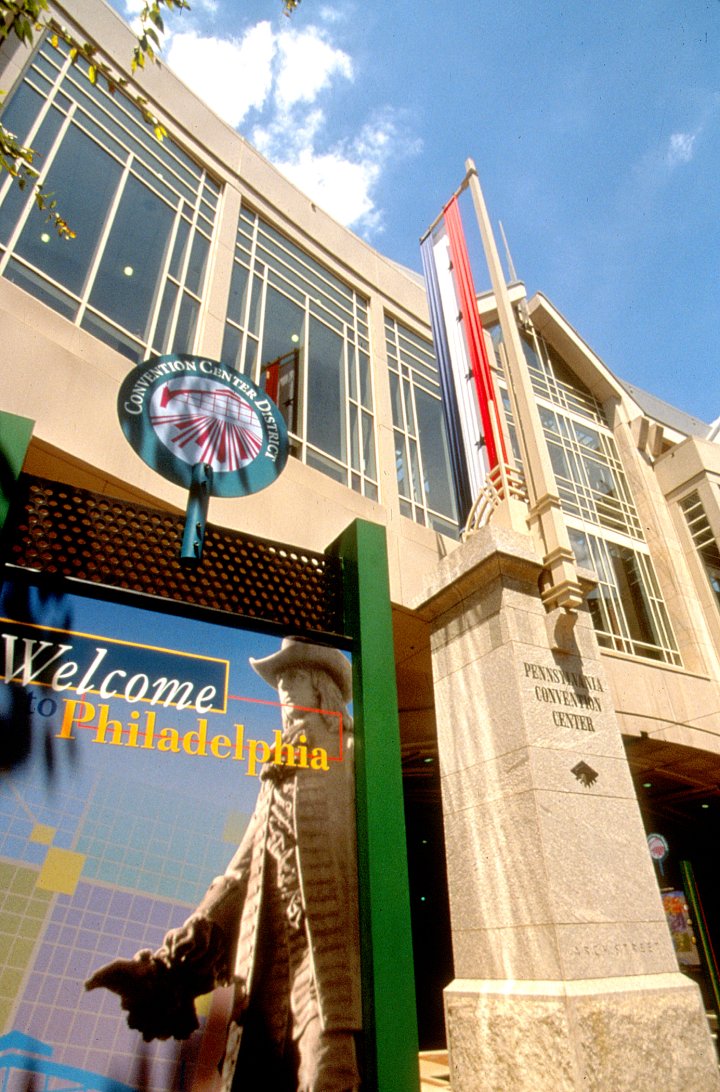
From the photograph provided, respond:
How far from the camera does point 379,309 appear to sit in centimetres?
1478

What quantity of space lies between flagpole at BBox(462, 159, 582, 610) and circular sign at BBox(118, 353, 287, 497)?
9.19 feet

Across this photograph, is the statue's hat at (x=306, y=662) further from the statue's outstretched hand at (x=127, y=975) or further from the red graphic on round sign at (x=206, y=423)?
the statue's outstretched hand at (x=127, y=975)

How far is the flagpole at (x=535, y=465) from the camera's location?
606cm

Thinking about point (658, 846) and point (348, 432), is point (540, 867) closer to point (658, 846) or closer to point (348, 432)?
point (348, 432)

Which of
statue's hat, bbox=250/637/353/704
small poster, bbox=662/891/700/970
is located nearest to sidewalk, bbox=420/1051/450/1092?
statue's hat, bbox=250/637/353/704

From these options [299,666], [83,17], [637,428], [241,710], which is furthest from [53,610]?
[637,428]

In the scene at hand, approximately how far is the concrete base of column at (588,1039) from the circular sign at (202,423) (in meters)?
4.69

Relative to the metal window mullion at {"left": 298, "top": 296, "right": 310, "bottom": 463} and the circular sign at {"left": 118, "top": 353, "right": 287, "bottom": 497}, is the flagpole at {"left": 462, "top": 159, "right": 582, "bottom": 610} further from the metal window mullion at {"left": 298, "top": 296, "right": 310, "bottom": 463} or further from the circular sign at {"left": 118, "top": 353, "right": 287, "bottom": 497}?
the metal window mullion at {"left": 298, "top": 296, "right": 310, "bottom": 463}

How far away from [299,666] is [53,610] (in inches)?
81.6

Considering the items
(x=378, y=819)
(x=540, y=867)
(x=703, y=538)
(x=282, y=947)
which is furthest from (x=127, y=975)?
(x=703, y=538)

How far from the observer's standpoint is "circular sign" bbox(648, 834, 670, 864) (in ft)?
59.2

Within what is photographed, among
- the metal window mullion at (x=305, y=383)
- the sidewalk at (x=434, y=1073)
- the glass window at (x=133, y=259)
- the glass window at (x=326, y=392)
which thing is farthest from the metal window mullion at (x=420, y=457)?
the sidewalk at (x=434, y=1073)

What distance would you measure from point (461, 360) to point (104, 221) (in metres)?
6.02

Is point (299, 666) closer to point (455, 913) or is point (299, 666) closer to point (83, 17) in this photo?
point (455, 913)
